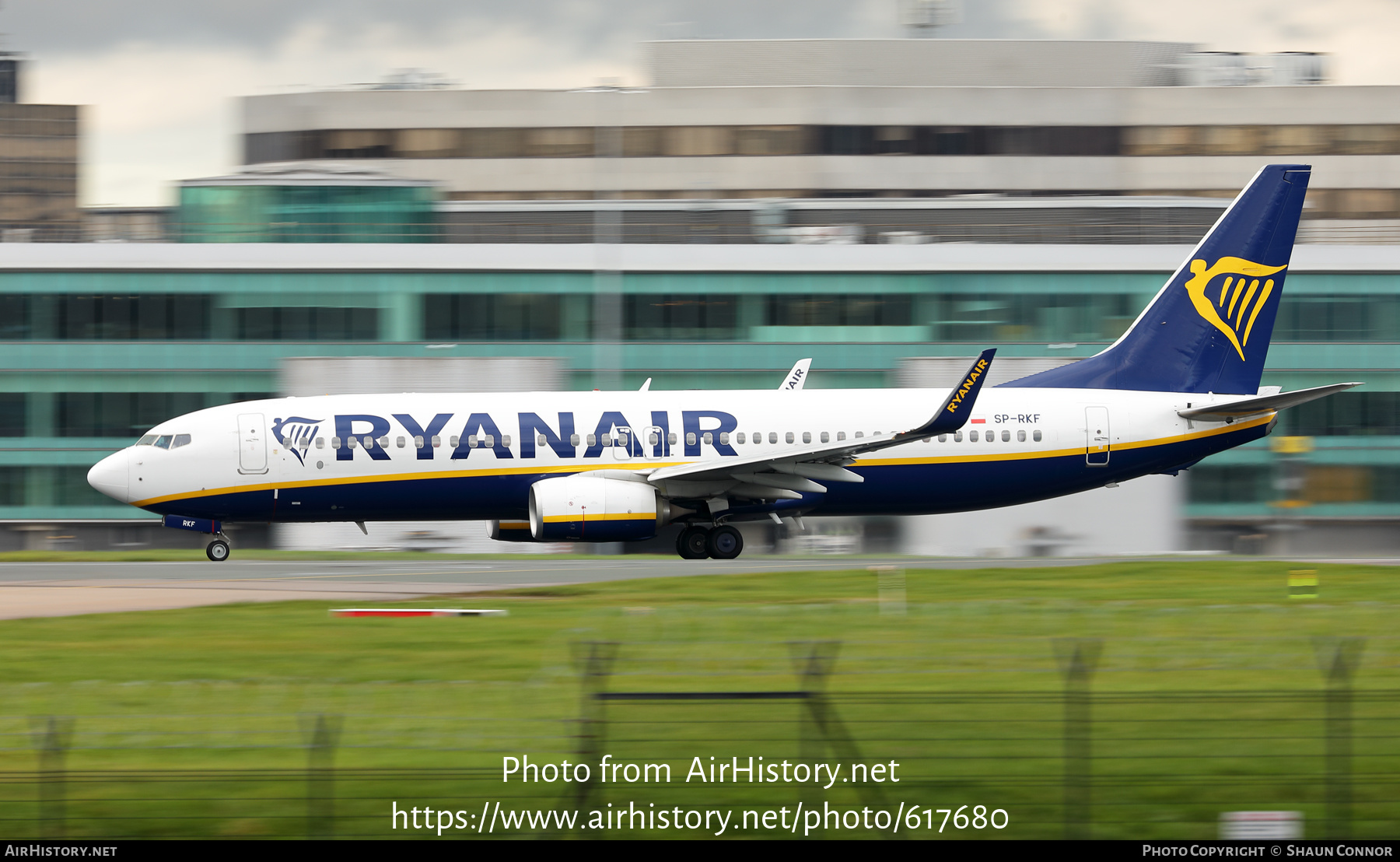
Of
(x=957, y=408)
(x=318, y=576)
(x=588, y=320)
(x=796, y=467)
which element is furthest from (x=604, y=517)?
(x=588, y=320)

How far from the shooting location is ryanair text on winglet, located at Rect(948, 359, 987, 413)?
2809cm

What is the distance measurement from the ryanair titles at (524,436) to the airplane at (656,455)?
0.11 ft

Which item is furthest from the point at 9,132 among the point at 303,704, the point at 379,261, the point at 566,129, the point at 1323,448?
the point at 303,704

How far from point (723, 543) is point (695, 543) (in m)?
0.63

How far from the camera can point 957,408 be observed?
2831cm

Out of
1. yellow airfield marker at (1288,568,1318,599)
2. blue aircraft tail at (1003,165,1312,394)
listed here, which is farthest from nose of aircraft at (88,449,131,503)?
yellow airfield marker at (1288,568,1318,599)

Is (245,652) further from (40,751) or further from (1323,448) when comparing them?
(1323,448)

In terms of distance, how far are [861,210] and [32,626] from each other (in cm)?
4937

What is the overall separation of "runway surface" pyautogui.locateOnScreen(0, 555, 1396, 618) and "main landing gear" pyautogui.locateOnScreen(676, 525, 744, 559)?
0.27 m

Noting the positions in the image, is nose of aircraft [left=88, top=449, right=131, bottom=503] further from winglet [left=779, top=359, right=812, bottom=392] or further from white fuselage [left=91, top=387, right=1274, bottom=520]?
winglet [left=779, top=359, right=812, bottom=392]

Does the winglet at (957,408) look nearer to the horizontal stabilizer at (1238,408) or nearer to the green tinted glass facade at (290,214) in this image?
the horizontal stabilizer at (1238,408)

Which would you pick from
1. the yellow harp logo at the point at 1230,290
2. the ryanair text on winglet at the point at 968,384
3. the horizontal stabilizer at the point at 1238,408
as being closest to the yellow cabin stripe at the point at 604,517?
the ryanair text on winglet at the point at 968,384

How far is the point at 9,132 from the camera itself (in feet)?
498
